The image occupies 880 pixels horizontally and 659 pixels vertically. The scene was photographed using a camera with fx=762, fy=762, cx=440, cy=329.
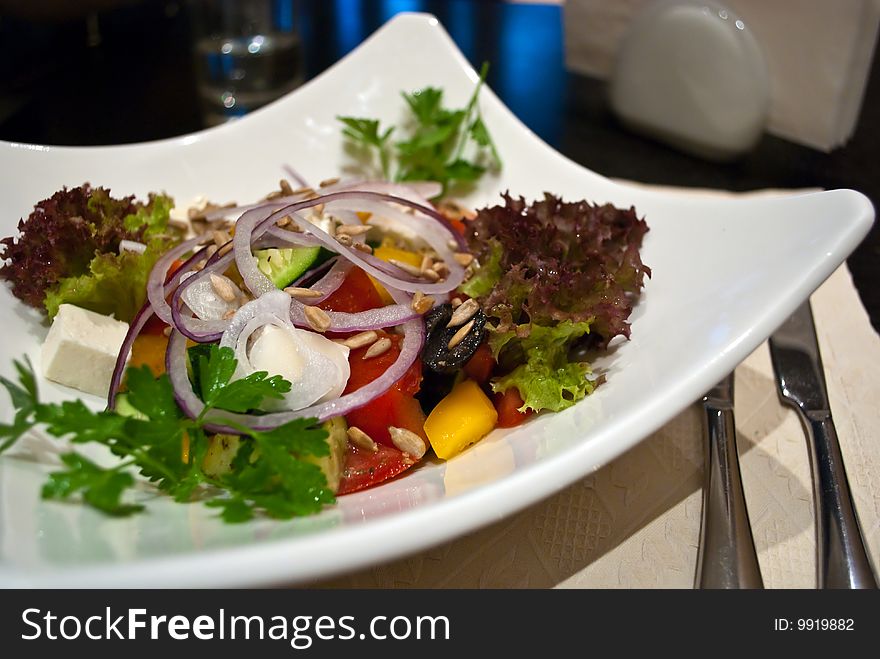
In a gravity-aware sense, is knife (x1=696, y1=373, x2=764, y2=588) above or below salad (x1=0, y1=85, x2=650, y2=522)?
below

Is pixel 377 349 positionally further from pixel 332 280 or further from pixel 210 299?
pixel 210 299

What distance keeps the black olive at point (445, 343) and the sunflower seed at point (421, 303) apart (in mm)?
19

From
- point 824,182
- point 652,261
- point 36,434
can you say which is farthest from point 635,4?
point 36,434

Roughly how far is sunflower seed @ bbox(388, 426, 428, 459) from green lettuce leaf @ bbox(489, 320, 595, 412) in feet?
0.74

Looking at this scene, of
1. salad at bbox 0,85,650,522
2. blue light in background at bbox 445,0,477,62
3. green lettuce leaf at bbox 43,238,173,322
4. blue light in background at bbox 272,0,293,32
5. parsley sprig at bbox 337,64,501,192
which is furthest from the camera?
blue light in background at bbox 445,0,477,62

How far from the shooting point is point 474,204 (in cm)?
269

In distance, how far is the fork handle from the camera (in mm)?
1511

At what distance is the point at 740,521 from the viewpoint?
5.35ft

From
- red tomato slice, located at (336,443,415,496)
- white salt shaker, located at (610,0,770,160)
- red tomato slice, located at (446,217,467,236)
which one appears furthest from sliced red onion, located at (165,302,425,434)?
white salt shaker, located at (610,0,770,160)

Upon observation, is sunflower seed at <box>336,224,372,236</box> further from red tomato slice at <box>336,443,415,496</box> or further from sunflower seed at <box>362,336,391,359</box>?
red tomato slice at <box>336,443,415,496</box>

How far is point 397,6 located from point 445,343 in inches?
174

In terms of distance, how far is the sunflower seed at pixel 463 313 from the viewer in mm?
1820

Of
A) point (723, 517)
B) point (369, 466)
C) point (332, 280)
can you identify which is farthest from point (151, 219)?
point (723, 517)

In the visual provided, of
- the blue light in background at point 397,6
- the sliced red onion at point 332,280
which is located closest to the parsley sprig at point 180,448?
the sliced red onion at point 332,280
